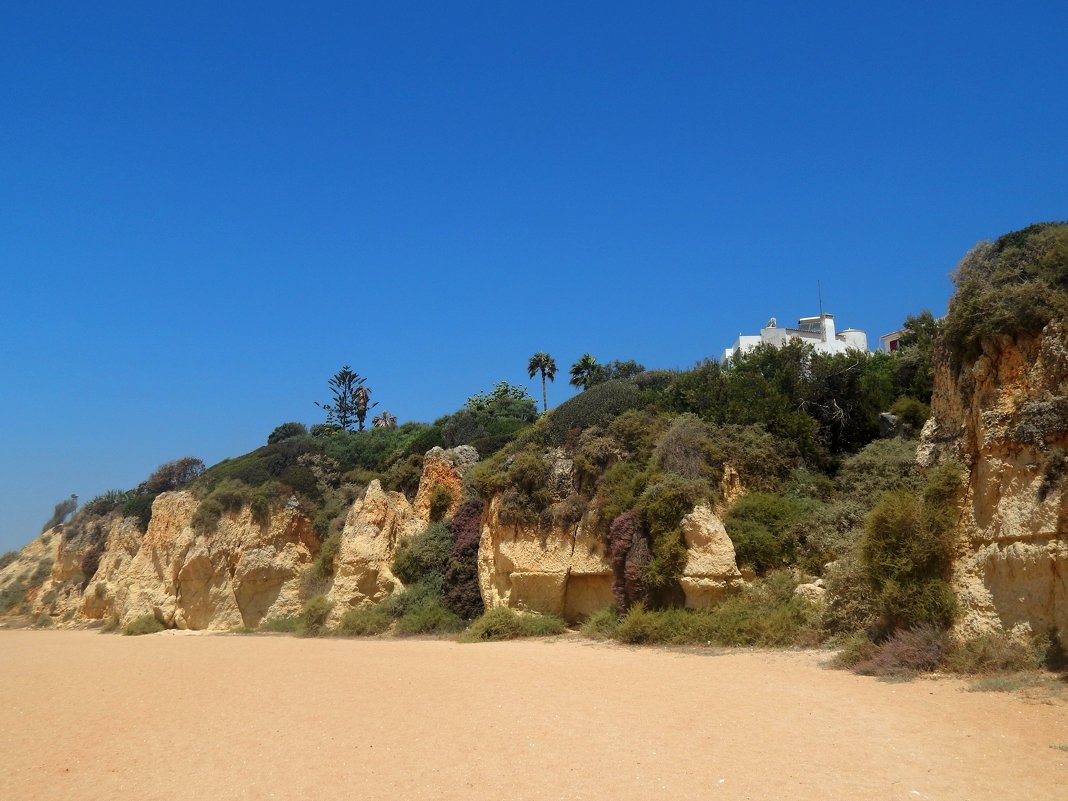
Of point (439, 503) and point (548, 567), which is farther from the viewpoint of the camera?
point (439, 503)

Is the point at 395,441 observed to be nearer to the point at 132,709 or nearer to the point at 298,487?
the point at 298,487

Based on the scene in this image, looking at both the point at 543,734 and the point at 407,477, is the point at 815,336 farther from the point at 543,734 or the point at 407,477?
the point at 543,734

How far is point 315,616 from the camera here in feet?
90.8

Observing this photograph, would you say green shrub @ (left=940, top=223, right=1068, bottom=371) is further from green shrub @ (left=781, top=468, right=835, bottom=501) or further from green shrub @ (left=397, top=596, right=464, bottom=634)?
green shrub @ (left=397, top=596, right=464, bottom=634)

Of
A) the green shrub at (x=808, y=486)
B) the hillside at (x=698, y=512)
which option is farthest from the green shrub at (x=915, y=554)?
the green shrub at (x=808, y=486)

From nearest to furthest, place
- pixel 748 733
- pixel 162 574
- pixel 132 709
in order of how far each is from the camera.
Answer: pixel 748 733
pixel 132 709
pixel 162 574

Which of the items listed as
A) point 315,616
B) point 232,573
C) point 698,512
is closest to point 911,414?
point 698,512

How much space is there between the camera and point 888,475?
66.6ft

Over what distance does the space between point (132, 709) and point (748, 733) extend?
10836 mm

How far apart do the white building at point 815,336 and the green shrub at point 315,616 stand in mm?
29089

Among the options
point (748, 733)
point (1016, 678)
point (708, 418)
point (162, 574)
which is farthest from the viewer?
point (162, 574)

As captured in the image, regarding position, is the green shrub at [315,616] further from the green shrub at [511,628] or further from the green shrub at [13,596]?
the green shrub at [13,596]

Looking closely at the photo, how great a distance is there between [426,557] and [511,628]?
5559mm

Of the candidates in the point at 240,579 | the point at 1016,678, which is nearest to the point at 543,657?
the point at 1016,678
